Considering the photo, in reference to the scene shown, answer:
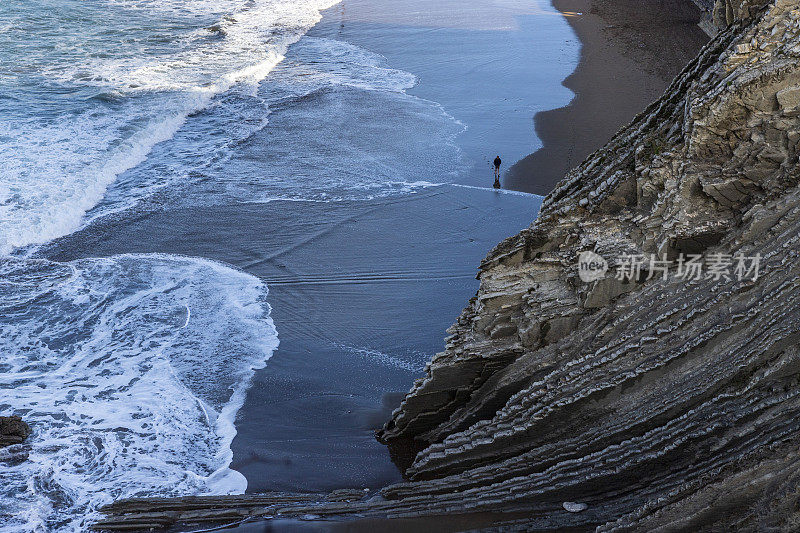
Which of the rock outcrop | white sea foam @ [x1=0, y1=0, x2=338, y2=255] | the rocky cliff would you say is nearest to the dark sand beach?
white sea foam @ [x1=0, y1=0, x2=338, y2=255]

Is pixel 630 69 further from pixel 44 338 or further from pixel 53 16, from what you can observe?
pixel 53 16

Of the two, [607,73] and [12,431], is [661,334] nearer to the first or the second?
[12,431]

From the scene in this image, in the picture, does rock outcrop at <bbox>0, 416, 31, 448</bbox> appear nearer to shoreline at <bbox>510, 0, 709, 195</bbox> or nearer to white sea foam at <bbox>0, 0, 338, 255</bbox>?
white sea foam at <bbox>0, 0, 338, 255</bbox>

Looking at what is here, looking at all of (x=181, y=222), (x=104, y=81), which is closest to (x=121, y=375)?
(x=181, y=222)

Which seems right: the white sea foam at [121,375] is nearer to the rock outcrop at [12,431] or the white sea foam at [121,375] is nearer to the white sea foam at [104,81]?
the rock outcrop at [12,431]

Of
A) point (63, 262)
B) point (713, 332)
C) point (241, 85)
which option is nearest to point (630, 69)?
point (241, 85)

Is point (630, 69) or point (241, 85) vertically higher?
point (630, 69)

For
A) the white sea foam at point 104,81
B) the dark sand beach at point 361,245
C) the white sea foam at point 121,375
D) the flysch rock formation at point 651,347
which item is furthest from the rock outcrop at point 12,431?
the white sea foam at point 104,81

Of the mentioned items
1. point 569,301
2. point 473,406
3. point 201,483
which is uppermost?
point 569,301
